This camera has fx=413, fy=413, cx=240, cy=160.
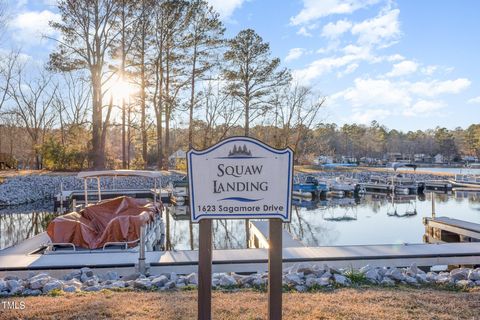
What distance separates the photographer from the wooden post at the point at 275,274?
10.9ft

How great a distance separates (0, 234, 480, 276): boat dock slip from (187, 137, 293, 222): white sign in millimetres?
3857

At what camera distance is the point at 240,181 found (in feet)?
10.9

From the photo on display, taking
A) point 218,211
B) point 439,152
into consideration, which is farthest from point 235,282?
point 439,152

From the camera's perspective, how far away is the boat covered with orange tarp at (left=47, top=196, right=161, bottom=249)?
27.6 feet

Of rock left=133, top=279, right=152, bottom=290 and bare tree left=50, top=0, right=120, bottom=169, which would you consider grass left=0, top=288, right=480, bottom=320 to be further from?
bare tree left=50, top=0, right=120, bottom=169

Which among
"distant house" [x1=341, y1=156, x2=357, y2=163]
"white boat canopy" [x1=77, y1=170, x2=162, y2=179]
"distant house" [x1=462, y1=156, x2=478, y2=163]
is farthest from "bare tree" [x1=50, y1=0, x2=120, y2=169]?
"distant house" [x1=462, y1=156, x2=478, y2=163]

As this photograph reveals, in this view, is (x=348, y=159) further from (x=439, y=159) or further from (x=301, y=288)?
(x=301, y=288)

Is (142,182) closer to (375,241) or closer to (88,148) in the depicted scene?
(88,148)

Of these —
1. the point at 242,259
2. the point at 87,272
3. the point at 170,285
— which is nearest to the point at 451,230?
the point at 242,259

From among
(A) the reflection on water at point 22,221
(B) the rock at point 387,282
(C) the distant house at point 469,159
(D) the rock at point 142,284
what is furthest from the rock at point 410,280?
(C) the distant house at point 469,159

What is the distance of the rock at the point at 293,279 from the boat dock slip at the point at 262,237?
3.52 metres

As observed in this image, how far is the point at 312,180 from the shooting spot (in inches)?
1035

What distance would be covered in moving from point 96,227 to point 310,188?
726 inches

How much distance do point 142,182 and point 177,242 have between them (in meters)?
13.3
